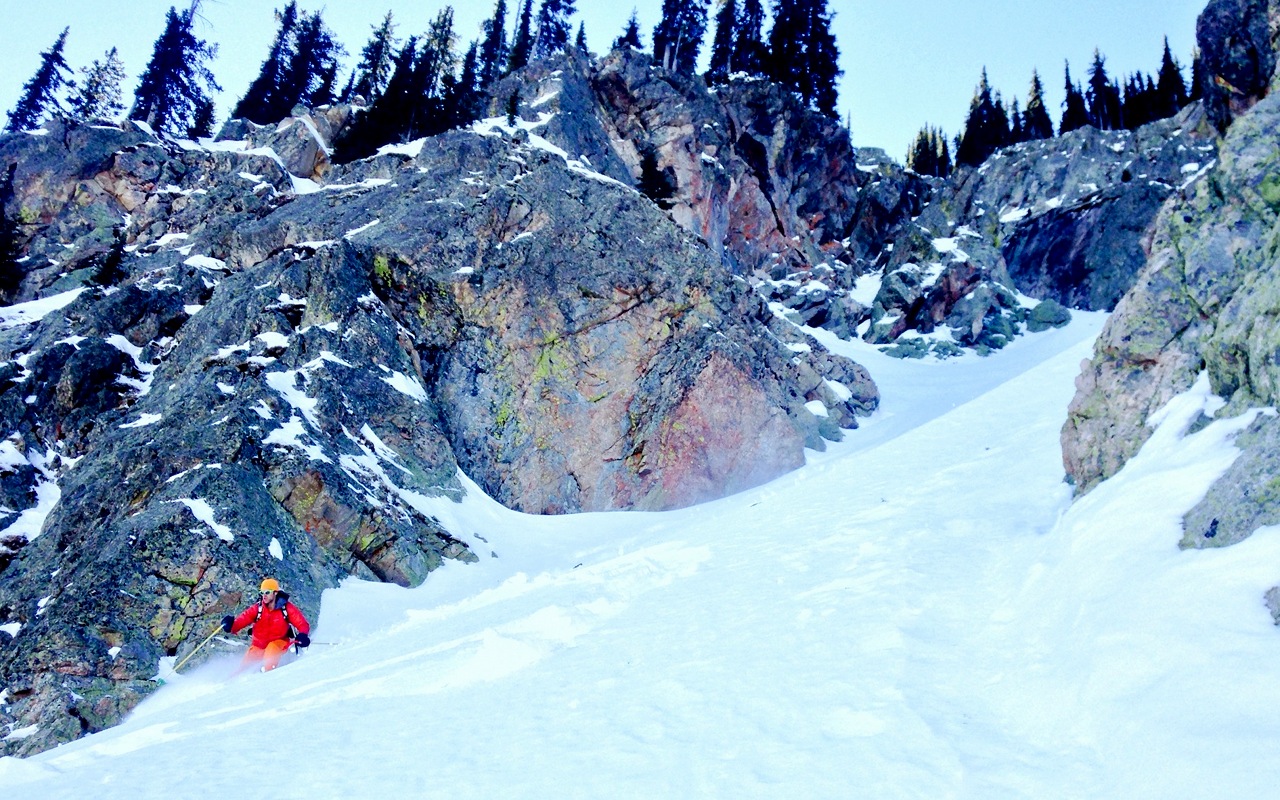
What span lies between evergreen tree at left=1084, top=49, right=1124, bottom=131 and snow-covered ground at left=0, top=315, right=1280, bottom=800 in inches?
3255

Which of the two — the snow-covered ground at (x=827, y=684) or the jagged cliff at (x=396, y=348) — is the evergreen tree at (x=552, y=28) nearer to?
the jagged cliff at (x=396, y=348)

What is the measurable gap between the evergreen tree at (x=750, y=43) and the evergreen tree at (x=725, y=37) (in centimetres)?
26

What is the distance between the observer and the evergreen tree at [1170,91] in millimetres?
69312

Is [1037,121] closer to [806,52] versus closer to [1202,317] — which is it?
[806,52]

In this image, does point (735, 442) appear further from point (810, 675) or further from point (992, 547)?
point (810, 675)

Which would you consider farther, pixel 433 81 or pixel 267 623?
pixel 433 81

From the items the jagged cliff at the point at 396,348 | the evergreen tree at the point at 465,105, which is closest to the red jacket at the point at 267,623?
the jagged cliff at the point at 396,348

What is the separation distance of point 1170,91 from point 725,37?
46722 mm

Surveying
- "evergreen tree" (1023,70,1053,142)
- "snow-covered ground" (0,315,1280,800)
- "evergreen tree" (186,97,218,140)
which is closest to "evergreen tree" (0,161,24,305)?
"evergreen tree" (186,97,218,140)

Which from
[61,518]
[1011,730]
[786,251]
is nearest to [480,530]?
[61,518]

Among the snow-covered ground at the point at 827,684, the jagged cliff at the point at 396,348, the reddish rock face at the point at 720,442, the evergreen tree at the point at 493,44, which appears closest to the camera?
the snow-covered ground at the point at 827,684

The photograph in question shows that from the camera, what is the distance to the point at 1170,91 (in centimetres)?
7019

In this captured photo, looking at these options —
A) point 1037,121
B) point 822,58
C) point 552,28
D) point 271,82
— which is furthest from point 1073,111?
point 271,82

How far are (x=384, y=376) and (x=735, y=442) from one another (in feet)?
37.2
